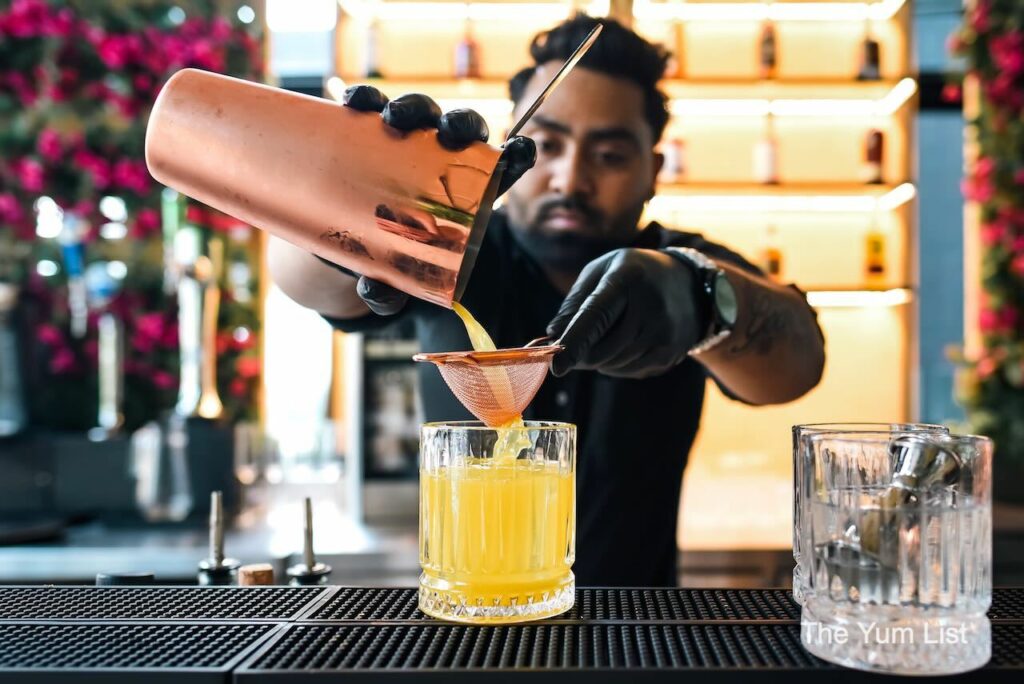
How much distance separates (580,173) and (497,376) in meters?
0.91

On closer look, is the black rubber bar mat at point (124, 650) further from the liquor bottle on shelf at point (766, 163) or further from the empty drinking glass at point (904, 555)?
the liquor bottle on shelf at point (766, 163)

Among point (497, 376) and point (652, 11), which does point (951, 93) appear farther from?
point (497, 376)

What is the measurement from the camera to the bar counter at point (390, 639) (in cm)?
70

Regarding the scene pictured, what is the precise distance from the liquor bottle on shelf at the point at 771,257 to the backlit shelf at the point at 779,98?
1.68 feet

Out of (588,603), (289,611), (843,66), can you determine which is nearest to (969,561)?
(588,603)

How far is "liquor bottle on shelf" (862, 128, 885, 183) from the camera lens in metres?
3.88

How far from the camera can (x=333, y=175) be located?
34.8 inches

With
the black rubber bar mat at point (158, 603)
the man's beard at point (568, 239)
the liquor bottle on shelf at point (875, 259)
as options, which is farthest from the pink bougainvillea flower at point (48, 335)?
the liquor bottle on shelf at point (875, 259)

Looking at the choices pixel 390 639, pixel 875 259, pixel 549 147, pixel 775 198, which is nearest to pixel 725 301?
pixel 549 147

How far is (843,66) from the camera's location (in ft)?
13.3

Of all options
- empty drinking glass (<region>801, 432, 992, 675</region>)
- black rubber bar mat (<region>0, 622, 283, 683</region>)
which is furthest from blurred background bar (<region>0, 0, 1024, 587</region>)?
empty drinking glass (<region>801, 432, 992, 675</region>)

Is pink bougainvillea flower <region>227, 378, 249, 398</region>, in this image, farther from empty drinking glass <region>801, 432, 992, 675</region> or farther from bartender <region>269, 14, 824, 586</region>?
empty drinking glass <region>801, 432, 992, 675</region>

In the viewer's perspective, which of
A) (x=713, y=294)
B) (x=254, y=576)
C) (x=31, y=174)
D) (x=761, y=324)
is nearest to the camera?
(x=254, y=576)

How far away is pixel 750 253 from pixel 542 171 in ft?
8.45
